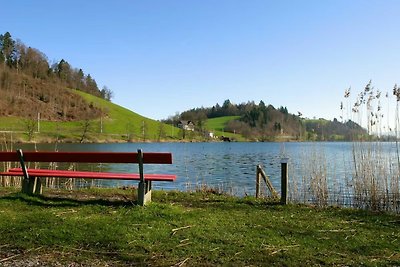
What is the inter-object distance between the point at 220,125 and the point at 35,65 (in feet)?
223

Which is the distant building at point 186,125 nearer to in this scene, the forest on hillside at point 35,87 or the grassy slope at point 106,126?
the grassy slope at point 106,126

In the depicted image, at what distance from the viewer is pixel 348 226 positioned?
6.86 metres

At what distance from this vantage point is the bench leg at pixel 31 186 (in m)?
8.87

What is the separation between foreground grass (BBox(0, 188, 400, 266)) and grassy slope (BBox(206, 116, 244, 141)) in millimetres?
122677

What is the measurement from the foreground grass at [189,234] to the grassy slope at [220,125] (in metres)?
123

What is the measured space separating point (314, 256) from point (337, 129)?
8446 mm

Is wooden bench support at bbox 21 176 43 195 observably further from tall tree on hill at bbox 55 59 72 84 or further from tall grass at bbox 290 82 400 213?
tall tree on hill at bbox 55 59 72 84

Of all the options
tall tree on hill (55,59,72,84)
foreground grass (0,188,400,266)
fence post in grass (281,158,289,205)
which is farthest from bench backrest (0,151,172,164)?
tall tree on hill (55,59,72,84)

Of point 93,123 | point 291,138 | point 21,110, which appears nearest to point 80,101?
point 93,123

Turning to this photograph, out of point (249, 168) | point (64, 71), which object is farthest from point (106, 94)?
point (249, 168)

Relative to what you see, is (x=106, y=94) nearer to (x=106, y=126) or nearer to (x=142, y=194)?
(x=106, y=126)

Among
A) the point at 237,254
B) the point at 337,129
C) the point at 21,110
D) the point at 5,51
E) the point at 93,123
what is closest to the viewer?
the point at 237,254

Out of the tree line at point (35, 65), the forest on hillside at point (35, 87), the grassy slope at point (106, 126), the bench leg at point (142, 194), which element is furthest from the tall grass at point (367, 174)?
the tree line at point (35, 65)

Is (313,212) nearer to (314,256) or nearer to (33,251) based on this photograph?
(314,256)
